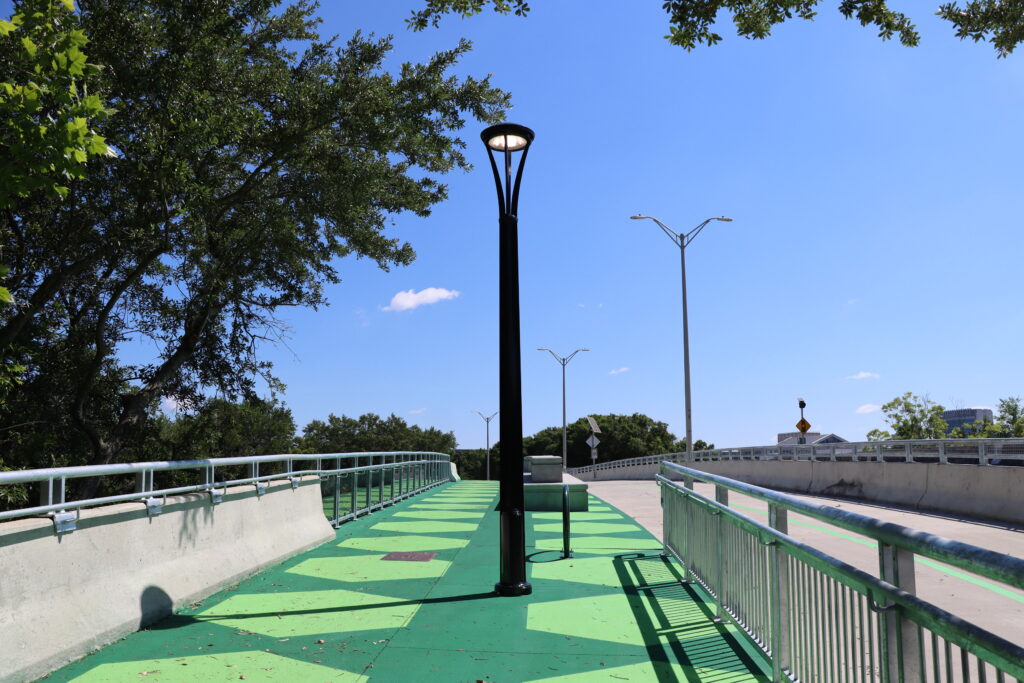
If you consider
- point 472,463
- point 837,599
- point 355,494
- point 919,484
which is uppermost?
point 837,599

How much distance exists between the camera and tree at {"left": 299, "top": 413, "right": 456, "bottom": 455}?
103812mm

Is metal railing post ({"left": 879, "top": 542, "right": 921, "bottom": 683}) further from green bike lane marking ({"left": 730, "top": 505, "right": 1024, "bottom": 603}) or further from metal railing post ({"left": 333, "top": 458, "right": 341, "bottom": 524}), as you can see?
metal railing post ({"left": 333, "top": 458, "right": 341, "bottom": 524})

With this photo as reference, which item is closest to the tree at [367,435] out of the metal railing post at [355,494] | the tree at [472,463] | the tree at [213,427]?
the tree at [472,463]

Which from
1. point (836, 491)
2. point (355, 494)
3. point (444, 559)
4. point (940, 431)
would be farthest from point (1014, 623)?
point (940, 431)

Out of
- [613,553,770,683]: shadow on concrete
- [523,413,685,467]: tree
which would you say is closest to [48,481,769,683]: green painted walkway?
[613,553,770,683]: shadow on concrete

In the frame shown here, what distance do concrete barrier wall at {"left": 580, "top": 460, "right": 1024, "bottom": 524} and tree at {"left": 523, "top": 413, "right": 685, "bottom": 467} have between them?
7336 centimetres

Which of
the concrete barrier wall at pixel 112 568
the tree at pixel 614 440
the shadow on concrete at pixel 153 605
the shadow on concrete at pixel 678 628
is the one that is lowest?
the tree at pixel 614 440

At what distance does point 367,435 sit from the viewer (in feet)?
354

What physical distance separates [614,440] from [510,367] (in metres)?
95.3

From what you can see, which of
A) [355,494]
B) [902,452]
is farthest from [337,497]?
[902,452]

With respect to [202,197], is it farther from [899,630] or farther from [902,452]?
[902,452]

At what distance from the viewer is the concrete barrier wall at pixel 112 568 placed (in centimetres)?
475

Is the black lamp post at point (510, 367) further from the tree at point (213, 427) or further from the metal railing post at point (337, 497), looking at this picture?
the tree at point (213, 427)

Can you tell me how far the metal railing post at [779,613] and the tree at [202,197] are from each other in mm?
10941
